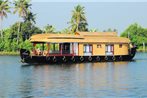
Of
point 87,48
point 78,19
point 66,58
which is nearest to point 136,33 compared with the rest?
point 78,19

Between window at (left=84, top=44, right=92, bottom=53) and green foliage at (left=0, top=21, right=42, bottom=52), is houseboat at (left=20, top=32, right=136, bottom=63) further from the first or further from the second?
green foliage at (left=0, top=21, right=42, bottom=52)

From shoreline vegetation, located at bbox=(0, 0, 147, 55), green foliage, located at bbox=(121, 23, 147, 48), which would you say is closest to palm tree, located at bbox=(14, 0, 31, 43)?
shoreline vegetation, located at bbox=(0, 0, 147, 55)

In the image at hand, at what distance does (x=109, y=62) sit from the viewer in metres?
58.7

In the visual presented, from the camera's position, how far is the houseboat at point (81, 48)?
181 feet

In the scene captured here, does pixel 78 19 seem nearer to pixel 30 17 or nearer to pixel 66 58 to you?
pixel 30 17

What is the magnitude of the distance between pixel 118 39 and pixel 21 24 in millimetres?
38848

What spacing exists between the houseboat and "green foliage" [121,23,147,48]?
66.6 metres

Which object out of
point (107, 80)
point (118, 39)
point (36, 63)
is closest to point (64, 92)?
point (107, 80)

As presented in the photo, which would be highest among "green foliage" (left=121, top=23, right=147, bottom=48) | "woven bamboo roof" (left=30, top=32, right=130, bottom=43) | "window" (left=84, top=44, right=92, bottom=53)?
"woven bamboo roof" (left=30, top=32, right=130, bottom=43)

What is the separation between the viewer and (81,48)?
5834 cm

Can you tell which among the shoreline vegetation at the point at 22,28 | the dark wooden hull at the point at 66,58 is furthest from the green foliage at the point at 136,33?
the dark wooden hull at the point at 66,58

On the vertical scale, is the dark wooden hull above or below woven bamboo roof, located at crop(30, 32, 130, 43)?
below

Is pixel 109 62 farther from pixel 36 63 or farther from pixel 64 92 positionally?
pixel 64 92

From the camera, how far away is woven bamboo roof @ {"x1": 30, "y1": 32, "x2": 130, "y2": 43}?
56.1m
